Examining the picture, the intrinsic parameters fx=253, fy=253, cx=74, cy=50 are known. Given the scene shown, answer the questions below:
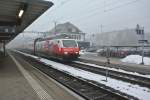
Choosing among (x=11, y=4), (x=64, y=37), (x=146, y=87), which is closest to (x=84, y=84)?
(x=146, y=87)

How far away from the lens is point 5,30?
84.3 feet

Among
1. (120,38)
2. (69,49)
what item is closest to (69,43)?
(69,49)

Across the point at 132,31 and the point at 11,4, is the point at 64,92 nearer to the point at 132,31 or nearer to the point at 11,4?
the point at 11,4

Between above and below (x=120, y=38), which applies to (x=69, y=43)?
below

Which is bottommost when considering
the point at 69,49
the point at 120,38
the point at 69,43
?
the point at 69,49

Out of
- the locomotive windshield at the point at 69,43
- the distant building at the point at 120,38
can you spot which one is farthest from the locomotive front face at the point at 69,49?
the distant building at the point at 120,38

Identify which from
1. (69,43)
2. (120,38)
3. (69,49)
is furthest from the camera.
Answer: (120,38)

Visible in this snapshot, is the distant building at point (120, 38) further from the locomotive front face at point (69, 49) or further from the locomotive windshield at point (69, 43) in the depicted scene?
the locomotive front face at point (69, 49)

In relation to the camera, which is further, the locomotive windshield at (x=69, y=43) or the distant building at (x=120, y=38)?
the distant building at (x=120, y=38)

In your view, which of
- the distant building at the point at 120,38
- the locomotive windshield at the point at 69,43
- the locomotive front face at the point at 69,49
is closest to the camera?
the locomotive front face at the point at 69,49

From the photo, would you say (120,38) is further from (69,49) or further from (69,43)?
(69,49)

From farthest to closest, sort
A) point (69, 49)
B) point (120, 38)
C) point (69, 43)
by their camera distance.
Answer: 1. point (120, 38)
2. point (69, 43)
3. point (69, 49)

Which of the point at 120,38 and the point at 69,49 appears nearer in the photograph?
the point at 69,49

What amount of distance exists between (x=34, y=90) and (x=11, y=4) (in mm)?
6926
